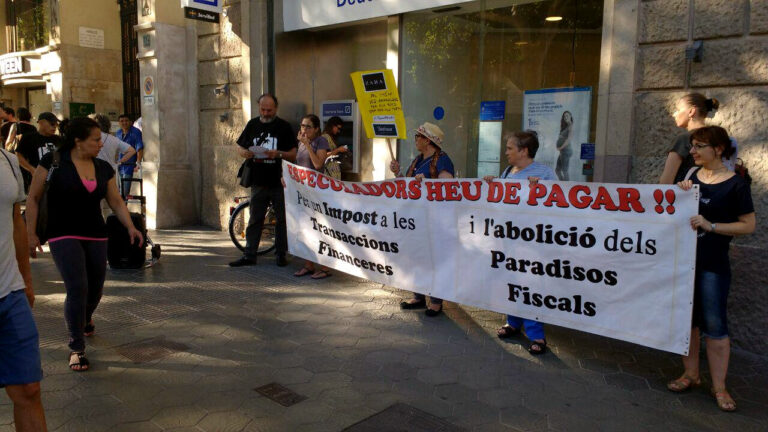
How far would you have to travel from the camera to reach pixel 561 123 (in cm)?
672

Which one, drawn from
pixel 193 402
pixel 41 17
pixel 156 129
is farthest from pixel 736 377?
pixel 41 17

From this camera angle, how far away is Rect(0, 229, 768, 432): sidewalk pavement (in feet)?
11.8

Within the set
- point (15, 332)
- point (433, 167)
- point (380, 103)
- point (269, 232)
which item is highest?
point (380, 103)

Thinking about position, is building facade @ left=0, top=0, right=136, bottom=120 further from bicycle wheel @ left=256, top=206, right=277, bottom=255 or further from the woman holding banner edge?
the woman holding banner edge

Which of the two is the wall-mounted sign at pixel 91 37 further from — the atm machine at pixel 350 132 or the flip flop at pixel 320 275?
the flip flop at pixel 320 275

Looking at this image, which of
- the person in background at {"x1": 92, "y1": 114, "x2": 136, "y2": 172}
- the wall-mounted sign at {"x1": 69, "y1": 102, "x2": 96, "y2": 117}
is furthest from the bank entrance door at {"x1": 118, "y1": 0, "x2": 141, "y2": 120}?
the person in background at {"x1": 92, "y1": 114, "x2": 136, "y2": 172}

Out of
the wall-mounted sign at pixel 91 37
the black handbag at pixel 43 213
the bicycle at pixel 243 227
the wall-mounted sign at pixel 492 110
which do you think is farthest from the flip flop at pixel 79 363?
the wall-mounted sign at pixel 91 37

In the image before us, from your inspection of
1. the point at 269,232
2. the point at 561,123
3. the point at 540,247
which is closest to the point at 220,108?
the point at 269,232

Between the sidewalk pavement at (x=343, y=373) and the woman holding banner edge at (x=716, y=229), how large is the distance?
0.35m

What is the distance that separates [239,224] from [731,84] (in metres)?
6.16

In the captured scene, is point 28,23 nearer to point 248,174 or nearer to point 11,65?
point 11,65

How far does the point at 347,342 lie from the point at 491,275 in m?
1.27

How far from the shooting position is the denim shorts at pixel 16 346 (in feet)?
8.48

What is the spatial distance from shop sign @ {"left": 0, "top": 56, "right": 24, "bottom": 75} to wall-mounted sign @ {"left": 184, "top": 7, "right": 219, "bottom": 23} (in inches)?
526
